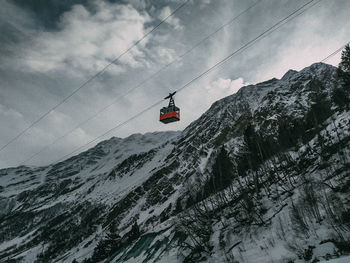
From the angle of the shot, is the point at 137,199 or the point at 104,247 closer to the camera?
the point at 104,247

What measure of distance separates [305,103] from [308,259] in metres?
87.0

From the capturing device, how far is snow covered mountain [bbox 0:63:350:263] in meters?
13.7

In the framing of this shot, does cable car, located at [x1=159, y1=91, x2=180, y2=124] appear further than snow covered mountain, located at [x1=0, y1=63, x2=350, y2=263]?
Yes

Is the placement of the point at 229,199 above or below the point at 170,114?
below

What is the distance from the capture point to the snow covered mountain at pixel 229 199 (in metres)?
13.7

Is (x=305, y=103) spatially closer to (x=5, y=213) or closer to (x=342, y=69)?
(x=342, y=69)

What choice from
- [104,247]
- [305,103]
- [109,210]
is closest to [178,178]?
[109,210]

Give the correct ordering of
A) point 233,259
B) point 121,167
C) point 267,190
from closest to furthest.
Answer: point 233,259, point 267,190, point 121,167

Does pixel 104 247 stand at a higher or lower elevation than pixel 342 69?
lower

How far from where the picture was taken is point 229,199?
92.7 feet

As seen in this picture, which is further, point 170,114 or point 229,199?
point 229,199

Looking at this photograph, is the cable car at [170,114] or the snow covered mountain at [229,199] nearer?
the snow covered mountain at [229,199]

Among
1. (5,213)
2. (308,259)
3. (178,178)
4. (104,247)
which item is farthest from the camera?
(5,213)

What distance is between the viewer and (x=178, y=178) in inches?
3669
